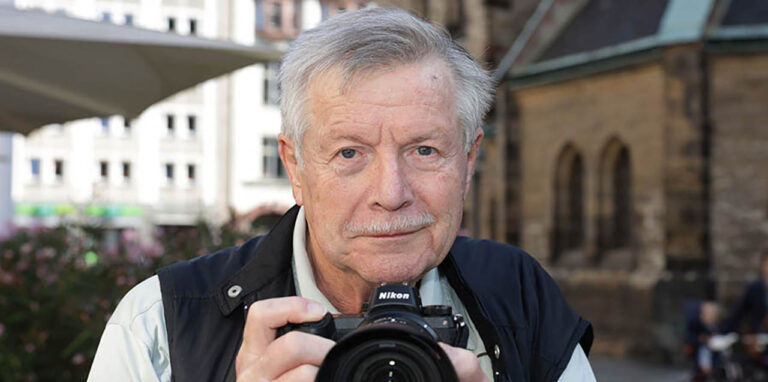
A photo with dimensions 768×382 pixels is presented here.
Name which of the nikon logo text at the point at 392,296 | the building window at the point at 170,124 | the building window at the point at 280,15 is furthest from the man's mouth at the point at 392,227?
the building window at the point at 280,15

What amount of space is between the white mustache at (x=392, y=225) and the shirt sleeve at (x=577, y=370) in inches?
17.7

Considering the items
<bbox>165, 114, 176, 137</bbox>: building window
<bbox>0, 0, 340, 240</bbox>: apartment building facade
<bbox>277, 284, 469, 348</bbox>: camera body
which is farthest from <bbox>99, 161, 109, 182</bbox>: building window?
<bbox>277, 284, 469, 348</bbox>: camera body

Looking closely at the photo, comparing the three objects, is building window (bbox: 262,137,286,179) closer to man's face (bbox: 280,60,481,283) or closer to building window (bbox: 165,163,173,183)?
building window (bbox: 165,163,173,183)

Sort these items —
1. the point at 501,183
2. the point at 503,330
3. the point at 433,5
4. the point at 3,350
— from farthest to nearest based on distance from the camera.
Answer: the point at 433,5 < the point at 501,183 < the point at 3,350 < the point at 503,330

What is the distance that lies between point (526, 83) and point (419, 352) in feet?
61.3

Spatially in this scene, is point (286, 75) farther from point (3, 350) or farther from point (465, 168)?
point (3, 350)

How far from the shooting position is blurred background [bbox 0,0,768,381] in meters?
5.54

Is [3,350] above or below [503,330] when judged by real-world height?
below

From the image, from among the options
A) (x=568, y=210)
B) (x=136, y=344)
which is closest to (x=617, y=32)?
(x=568, y=210)

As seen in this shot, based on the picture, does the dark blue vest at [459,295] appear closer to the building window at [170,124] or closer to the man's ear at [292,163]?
the man's ear at [292,163]

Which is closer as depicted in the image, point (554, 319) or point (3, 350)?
point (554, 319)

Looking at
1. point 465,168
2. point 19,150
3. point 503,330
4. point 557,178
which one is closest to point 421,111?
point 465,168

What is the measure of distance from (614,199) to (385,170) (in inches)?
674

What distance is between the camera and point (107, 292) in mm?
5453
